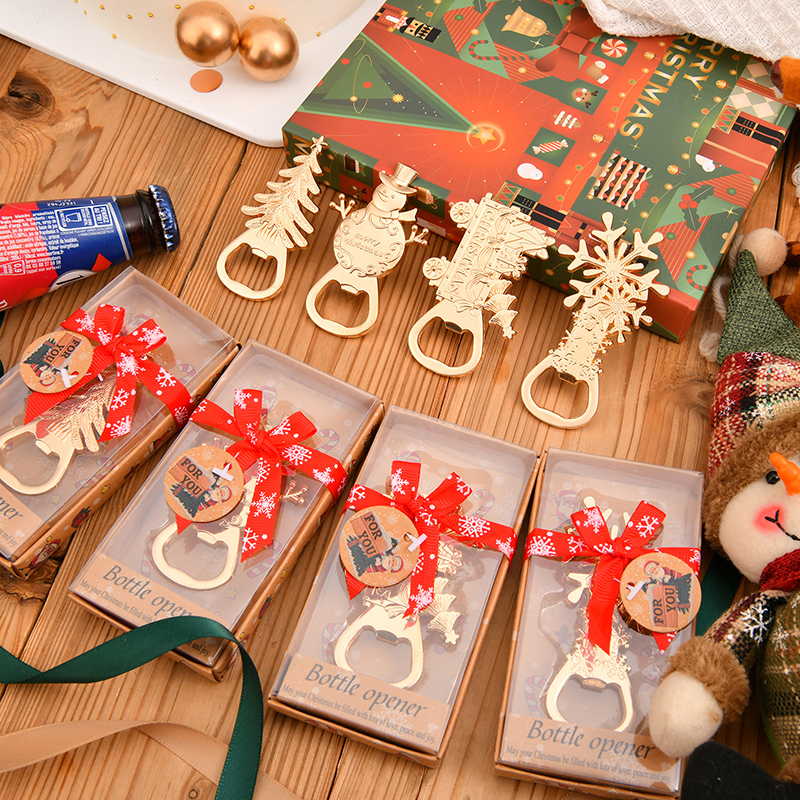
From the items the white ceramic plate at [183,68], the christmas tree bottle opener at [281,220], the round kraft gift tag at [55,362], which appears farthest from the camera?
the white ceramic plate at [183,68]

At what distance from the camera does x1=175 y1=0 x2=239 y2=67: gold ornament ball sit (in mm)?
923

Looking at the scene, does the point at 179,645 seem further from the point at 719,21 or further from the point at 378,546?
the point at 719,21

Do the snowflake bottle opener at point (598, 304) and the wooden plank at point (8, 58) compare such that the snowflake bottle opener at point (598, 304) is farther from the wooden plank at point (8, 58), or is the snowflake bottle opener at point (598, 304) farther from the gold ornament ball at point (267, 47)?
the wooden plank at point (8, 58)

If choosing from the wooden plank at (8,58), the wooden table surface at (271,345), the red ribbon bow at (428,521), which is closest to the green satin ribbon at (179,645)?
the wooden table surface at (271,345)

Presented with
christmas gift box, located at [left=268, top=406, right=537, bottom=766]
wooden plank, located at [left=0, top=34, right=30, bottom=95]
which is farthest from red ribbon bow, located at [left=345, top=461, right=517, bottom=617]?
wooden plank, located at [left=0, top=34, right=30, bottom=95]

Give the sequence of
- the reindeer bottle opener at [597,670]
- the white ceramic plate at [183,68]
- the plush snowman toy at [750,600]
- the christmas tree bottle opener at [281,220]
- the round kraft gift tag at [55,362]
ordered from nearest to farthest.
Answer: the plush snowman toy at [750,600] → the reindeer bottle opener at [597,670] → the round kraft gift tag at [55,362] → the christmas tree bottle opener at [281,220] → the white ceramic plate at [183,68]

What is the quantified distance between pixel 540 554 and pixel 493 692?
0.15 metres

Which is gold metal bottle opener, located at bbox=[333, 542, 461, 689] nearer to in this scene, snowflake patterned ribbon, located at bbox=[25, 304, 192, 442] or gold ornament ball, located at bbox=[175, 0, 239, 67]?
snowflake patterned ribbon, located at bbox=[25, 304, 192, 442]

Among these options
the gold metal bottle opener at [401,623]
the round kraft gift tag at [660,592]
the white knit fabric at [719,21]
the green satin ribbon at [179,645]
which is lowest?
the green satin ribbon at [179,645]

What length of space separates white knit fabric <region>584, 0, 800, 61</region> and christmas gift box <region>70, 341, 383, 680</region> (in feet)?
1.89

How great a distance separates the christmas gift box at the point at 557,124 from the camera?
0.83 m

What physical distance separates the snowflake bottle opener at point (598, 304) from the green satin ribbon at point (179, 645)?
0.42m

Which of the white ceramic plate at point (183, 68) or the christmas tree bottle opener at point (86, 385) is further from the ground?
the white ceramic plate at point (183, 68)

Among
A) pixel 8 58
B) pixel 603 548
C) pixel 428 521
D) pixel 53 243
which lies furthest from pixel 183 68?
pixel 603 548
